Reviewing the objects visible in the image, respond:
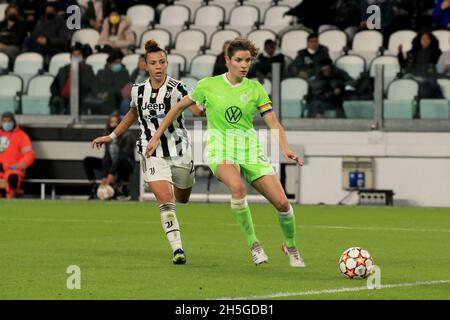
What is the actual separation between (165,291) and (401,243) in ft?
20.6

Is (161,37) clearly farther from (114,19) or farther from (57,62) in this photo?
(57,62)

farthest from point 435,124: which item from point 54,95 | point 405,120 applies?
point 54,95

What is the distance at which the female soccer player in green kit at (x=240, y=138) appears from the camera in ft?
40.1

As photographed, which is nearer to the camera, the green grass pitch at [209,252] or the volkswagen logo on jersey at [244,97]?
the green grass pitch at [209,252]

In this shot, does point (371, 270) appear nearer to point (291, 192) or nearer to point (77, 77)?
point (291, 192)

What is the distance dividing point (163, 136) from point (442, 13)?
14327mm

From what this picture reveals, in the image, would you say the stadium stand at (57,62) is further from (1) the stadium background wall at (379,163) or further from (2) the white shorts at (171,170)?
(2) the white shorts at (171,170)

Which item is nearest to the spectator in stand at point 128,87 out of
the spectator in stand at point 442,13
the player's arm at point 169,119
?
the spectator in stand at point 442,13

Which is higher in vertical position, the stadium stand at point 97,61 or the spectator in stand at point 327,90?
the stadium stand at point 97,61

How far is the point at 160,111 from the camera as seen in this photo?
1320 cm

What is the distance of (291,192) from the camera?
25.3m

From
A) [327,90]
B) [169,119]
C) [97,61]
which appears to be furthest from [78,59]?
[169,119]

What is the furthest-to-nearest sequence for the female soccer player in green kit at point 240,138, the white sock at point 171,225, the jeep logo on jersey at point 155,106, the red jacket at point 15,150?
the red jacket at point 15,150 < the jeep logo on jersey at point 155,106 < the white sock at point 171,225 < the female soccer player in green kit at point 240,138

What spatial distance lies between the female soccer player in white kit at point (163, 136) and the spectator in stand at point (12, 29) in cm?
1552
